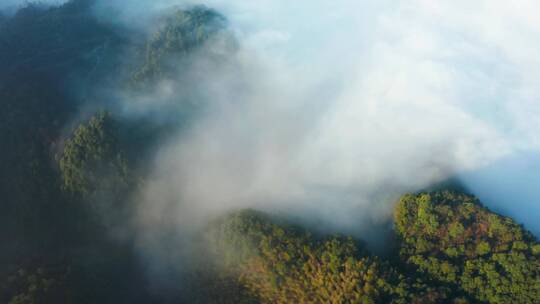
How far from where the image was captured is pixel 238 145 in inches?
2736

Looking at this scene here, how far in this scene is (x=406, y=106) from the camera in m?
77.1

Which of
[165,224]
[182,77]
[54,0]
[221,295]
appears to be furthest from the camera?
[54,0]

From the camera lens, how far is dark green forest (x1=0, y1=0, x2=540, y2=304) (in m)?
44.2

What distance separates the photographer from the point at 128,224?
59781 mm

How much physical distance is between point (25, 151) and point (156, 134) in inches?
577

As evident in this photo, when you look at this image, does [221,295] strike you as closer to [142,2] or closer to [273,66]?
[273,66]

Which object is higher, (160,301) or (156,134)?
(156,134)

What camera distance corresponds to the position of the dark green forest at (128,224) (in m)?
44.2

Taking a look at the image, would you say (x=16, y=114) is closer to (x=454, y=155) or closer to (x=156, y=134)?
(x=156, y=134)

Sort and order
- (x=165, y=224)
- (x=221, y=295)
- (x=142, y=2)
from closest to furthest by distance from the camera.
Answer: (x=221, y=295)
(x=165, y=224)
(x=142, y=2)

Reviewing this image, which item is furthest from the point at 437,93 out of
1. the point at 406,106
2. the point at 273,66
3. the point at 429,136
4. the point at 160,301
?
the point at 160,301

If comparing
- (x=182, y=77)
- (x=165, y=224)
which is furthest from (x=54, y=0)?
(x=165, y=224)

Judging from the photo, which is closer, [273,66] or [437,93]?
[437,93]

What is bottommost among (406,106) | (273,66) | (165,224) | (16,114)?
(165,224)
